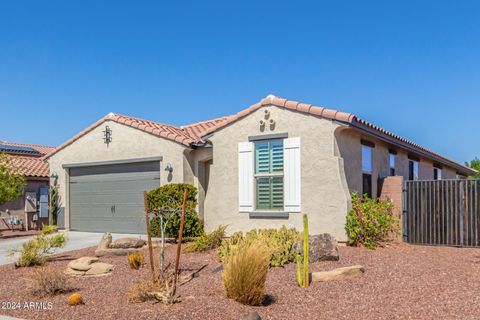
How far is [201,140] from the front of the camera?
14086mm

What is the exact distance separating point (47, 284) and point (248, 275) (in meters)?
3.33

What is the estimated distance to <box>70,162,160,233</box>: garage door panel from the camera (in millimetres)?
15617

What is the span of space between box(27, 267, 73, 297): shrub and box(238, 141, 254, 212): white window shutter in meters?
6.27

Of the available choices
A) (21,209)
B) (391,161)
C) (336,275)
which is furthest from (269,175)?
(21,209)

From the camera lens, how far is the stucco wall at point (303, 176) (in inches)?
464

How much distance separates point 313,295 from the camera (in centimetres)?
703

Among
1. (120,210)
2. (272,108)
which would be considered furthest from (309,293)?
(120,210)

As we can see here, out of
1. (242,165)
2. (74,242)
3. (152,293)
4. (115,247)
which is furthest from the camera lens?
(74,242)

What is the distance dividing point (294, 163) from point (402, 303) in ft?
20.0

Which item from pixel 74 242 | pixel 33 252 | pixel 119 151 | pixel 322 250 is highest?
pixel 119 151

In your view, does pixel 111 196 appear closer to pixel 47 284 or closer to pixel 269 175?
pixel 269 175

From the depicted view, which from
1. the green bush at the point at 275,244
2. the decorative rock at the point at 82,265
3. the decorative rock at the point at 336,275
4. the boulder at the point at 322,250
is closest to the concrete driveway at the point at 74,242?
→ the decorative rock at the point at 82,265

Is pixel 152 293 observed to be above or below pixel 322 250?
below

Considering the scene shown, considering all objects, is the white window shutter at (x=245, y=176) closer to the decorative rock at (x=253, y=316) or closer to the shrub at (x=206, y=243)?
the shrub at (x=206, y=243)
